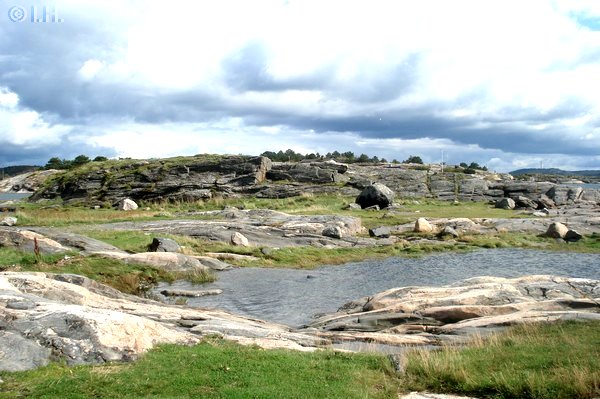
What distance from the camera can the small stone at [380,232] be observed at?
50972mm

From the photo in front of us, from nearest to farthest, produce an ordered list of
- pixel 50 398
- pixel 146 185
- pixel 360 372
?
pixel 50 398 → pixel 360 372 → pixel 146 185

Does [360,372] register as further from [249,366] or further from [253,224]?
[253,224]

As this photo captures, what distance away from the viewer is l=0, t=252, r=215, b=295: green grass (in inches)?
1091

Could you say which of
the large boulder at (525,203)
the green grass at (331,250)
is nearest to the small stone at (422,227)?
the green grass at (331,250)

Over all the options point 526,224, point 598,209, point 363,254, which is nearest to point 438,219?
point 526,224

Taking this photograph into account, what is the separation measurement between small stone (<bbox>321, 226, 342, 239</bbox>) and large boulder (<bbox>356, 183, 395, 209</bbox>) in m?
22.3

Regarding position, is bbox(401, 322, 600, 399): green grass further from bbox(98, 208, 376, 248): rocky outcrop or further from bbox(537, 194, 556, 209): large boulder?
bbox(537, 194, 556, 209): large boulder

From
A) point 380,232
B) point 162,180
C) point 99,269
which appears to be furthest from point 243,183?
point 99,269

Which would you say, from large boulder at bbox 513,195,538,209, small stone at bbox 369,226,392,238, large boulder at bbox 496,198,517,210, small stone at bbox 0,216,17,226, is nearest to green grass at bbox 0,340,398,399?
small stone at bbox 369,226,392,238

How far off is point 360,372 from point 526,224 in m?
46.1

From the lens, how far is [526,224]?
178ft

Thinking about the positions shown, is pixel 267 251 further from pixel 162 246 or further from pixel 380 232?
pixel 380 232

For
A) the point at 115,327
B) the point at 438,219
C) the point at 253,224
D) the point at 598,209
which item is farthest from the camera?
the point at 598,209

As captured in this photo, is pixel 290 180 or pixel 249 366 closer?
pixel 249 366
